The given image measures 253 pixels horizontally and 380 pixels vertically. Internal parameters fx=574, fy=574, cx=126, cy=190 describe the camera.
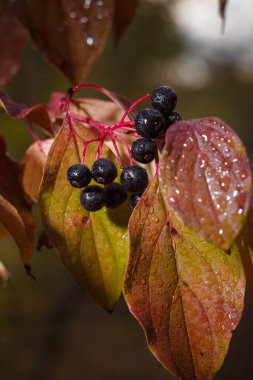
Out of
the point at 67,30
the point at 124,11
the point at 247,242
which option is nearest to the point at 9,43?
the point at 67,30

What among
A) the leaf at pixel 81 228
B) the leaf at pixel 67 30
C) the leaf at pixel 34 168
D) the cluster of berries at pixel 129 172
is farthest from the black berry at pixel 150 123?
the leaf at pixel 67 30

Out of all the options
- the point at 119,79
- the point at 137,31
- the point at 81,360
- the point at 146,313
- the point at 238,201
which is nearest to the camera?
the point at 238,201

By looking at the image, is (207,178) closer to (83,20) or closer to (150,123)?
(150,123)

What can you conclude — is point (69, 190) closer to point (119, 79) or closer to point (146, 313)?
point (146, 313)

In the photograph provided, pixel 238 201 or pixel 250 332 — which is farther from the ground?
pixel 238 201

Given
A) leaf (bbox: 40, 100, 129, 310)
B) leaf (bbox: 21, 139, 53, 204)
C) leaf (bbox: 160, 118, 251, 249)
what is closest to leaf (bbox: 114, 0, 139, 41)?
leaf (bbox: 21, 139, 53, 204)

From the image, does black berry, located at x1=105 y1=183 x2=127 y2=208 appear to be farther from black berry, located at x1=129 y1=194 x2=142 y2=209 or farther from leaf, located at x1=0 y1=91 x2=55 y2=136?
leaf, located at x1=0 y1=91 x2=55 y2=136

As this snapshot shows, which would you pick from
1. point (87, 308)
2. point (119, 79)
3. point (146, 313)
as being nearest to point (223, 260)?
point (146, 313)
